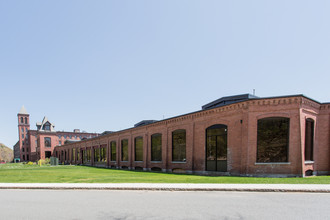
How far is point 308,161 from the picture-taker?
14375mm

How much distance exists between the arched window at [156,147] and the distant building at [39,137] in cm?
5960

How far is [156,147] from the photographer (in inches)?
949

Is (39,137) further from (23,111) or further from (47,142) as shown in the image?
(23,111)

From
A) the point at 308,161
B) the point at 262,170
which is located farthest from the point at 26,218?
the point at 308,161

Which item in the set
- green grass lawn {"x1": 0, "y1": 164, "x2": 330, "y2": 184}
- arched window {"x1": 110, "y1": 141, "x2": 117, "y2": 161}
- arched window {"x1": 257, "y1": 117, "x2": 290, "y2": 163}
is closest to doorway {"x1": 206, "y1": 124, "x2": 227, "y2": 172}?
green grass lawn {"x1": 0, "y1": 164, "x2": 330, "y2": 184}

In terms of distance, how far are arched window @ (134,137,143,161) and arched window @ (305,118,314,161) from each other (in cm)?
1874

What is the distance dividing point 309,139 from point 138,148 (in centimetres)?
Answer: 1977

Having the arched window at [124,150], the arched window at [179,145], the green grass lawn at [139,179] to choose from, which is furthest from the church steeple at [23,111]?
the arched window at [179,145]

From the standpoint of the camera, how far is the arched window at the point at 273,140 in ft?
45.5

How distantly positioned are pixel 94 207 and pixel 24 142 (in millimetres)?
101123

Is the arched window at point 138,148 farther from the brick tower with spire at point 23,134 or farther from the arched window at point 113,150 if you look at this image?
the brick tower with spire at point 23,134

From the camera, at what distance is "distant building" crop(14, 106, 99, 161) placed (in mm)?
73000

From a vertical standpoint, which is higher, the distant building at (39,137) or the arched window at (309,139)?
the arched window at (309,139)

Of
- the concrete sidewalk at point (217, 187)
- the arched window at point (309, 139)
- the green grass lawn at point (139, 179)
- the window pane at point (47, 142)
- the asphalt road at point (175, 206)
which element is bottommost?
the window pane at point (47, 142)
